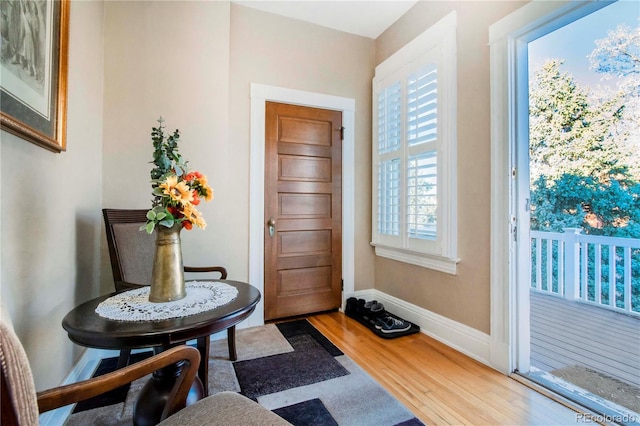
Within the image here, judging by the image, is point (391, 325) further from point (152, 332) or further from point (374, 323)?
point (152, 332)

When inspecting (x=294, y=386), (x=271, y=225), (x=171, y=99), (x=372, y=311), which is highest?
(x=171, y=99)

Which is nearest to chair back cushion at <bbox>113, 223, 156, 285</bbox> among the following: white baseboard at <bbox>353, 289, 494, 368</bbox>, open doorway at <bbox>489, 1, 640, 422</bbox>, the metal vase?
the metal vase

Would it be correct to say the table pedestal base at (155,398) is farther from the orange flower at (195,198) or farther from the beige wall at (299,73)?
the beige wall at (299,73)

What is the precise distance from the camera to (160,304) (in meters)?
1.26

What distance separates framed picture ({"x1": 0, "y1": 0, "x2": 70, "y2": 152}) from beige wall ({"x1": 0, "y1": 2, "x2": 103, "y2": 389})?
0.08 meters

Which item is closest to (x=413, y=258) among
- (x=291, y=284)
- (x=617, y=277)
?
(x=291, y=284)

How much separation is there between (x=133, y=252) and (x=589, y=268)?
436cm

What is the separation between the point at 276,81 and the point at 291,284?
1939 mm

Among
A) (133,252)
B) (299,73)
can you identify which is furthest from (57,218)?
(299,73)

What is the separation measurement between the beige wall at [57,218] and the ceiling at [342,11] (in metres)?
1.41

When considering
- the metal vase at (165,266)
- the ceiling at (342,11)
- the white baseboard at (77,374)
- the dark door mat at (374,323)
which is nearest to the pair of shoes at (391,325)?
the dark door mat at (374,323)

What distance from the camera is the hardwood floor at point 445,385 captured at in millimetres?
1477

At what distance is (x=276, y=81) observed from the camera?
278 cm

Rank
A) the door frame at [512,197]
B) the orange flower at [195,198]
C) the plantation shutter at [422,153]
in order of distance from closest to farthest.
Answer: the orange flower at [195,198]
the door frame at [512,197]
the plantation shutter at [422,153]
